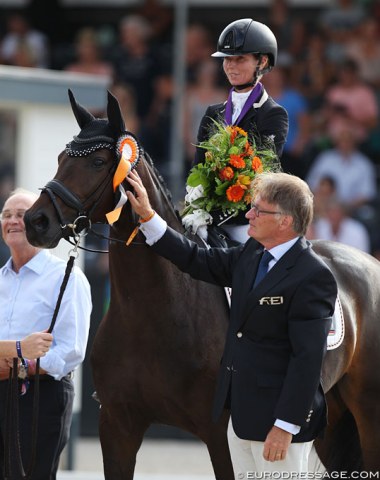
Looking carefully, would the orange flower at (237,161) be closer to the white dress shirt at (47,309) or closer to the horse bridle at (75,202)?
the horse bridle at (75,202)

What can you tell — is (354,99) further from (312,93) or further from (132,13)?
(132,13)

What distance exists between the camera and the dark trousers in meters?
5.34

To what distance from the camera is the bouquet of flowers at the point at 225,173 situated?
5.46m

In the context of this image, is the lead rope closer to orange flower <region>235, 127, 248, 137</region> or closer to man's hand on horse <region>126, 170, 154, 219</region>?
man's hand on horse <region>126, 170, 154, 219</region>

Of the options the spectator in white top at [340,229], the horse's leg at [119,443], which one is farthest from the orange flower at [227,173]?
the spectator in white top at [340,229]

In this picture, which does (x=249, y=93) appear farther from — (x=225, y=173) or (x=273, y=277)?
(x=273, y=277)

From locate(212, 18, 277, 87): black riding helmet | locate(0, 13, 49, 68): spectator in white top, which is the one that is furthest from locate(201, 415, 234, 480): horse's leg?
locate(0, 13, 49, 68): spectator in white top

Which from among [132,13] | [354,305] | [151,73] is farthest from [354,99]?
[354,305]

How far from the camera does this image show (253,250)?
4586 mm

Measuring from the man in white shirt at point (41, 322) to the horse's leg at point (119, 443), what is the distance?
22cm

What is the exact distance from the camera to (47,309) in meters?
5.36

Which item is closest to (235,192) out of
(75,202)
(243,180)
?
(243,180)

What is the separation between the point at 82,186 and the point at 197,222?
2.68ft

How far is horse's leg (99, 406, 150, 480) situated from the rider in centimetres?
114
